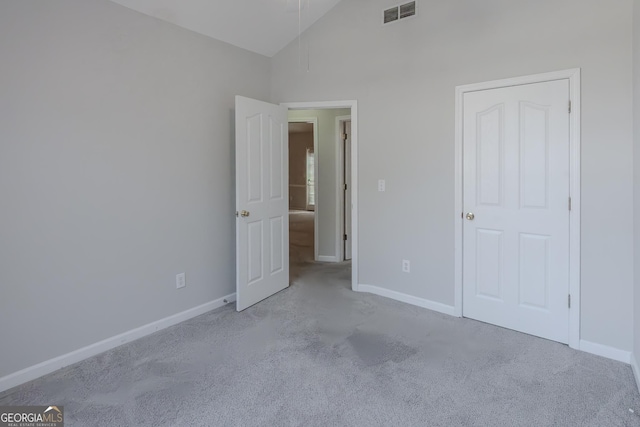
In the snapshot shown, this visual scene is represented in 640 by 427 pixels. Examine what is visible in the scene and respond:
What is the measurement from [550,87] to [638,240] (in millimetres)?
1179

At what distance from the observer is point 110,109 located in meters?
2.69

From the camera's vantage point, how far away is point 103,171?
2668 millimetres

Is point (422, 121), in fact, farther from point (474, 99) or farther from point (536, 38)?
point (536, 38)

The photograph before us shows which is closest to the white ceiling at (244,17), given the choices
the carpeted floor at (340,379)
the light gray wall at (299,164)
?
the carpeted floor at (340,379)

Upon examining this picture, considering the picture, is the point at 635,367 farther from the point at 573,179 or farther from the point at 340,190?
the point at 340,190

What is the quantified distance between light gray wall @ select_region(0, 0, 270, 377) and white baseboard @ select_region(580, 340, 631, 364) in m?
3.00

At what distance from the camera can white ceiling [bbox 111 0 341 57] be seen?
9.73 feet

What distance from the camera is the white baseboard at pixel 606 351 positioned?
2519mm

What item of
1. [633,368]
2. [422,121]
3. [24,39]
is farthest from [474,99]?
[24,39]

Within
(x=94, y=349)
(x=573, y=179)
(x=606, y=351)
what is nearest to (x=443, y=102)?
(x=573, y=179)

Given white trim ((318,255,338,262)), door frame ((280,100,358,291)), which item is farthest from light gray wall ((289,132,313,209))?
door frame ((280,100,358,291))

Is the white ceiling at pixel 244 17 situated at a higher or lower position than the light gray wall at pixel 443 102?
higher

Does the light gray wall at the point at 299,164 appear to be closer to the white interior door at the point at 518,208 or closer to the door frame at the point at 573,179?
the white interior door at the point at 518,208

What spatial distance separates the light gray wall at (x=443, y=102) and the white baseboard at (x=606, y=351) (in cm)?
4
